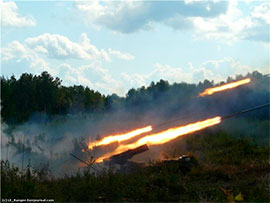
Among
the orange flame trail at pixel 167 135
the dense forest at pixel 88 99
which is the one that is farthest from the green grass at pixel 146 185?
the dense forest at pixel 88 99

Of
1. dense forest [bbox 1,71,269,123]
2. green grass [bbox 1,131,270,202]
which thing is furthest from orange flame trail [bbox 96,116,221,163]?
dense forest [bbox 1,71,269,123]

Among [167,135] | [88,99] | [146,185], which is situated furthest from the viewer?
[88,99]

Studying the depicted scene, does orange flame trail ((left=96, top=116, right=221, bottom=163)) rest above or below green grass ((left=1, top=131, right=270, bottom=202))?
above

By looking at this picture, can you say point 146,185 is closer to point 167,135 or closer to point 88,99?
point 167,135

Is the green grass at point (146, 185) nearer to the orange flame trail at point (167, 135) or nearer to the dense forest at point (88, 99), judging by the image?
the orange flame trail at point (167, 135)

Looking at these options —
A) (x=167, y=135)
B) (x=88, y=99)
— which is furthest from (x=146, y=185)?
(x=88, y=99)

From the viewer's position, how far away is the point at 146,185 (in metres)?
18.0

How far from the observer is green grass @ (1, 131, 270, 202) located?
1434cm

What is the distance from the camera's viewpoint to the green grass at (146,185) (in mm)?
14344

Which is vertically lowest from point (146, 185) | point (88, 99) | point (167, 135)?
point (146, 185)

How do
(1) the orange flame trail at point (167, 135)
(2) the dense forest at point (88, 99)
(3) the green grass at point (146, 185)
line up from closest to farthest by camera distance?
(3) the green grass at point (146, 185), (1) the orange flame trail at point (167, 135), (2) the dense forest at point (88, 99)

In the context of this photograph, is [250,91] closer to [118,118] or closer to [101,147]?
[118,118]

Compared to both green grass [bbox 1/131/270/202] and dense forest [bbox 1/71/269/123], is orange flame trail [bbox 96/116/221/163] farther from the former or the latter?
dense forest [bbox 1/71/269/123]

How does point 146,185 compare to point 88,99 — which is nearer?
point 146,185
